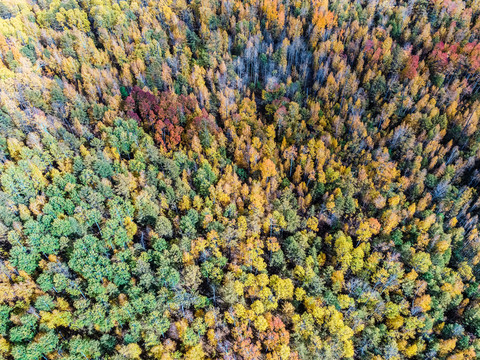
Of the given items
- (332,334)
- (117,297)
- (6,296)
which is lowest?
(332,334)

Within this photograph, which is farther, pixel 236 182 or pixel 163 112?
pixel 163 112

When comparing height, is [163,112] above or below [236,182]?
above

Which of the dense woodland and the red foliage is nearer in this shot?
the dense woodland

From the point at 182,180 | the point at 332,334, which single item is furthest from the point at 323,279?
the point at 182,180

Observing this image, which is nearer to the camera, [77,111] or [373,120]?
[77,111]

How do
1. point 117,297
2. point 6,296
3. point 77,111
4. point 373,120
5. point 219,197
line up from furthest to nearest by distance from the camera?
point 373,120
point 77,111
point 219,197
point 117,297
point 6,296

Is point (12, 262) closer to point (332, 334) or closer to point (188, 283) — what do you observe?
point (188, 283)

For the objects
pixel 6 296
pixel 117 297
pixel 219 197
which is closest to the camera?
pixel 6 296

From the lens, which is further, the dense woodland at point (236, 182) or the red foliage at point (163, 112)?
the red foliage at point (163, 112)
